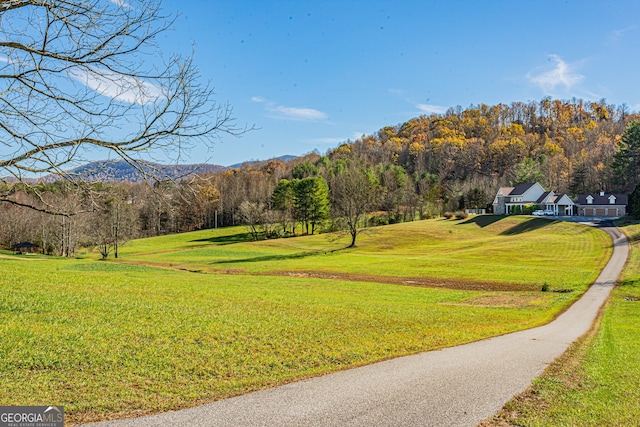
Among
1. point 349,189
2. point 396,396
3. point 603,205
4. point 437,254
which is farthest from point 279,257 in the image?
point 603,205

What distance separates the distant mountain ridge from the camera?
279 inches

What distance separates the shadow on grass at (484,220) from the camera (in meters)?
80.7

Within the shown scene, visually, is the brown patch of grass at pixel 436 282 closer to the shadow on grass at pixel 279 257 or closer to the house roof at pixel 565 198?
the shadow on grass at pixel 279 257

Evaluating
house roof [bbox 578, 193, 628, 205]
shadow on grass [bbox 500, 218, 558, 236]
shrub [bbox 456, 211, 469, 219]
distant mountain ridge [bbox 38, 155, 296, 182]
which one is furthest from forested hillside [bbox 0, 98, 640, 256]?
shadow on grass [bbox 500, 218, 558, 236]

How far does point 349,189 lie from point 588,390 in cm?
5345

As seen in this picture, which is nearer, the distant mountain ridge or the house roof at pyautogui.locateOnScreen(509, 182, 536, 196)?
the distant mountain ridge

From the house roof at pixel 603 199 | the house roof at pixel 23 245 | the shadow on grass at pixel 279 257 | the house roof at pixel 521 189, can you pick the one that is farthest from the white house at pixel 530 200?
the house roof at pixel 23 245

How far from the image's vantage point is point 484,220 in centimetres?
8344

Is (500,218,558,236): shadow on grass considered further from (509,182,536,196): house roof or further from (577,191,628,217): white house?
(509,182,536,196): house roof

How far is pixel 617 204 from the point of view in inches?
3268

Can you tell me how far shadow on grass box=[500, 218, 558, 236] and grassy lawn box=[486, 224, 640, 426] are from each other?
58.9 metres

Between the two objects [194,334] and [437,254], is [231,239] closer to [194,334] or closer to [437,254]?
[437,254]

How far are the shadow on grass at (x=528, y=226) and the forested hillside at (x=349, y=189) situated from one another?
24175 mm

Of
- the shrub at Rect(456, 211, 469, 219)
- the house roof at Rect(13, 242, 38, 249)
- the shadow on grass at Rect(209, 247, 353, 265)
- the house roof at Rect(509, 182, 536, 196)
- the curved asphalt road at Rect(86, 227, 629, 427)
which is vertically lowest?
the shadow on grass at Rect(209, 247, 353, 265)
